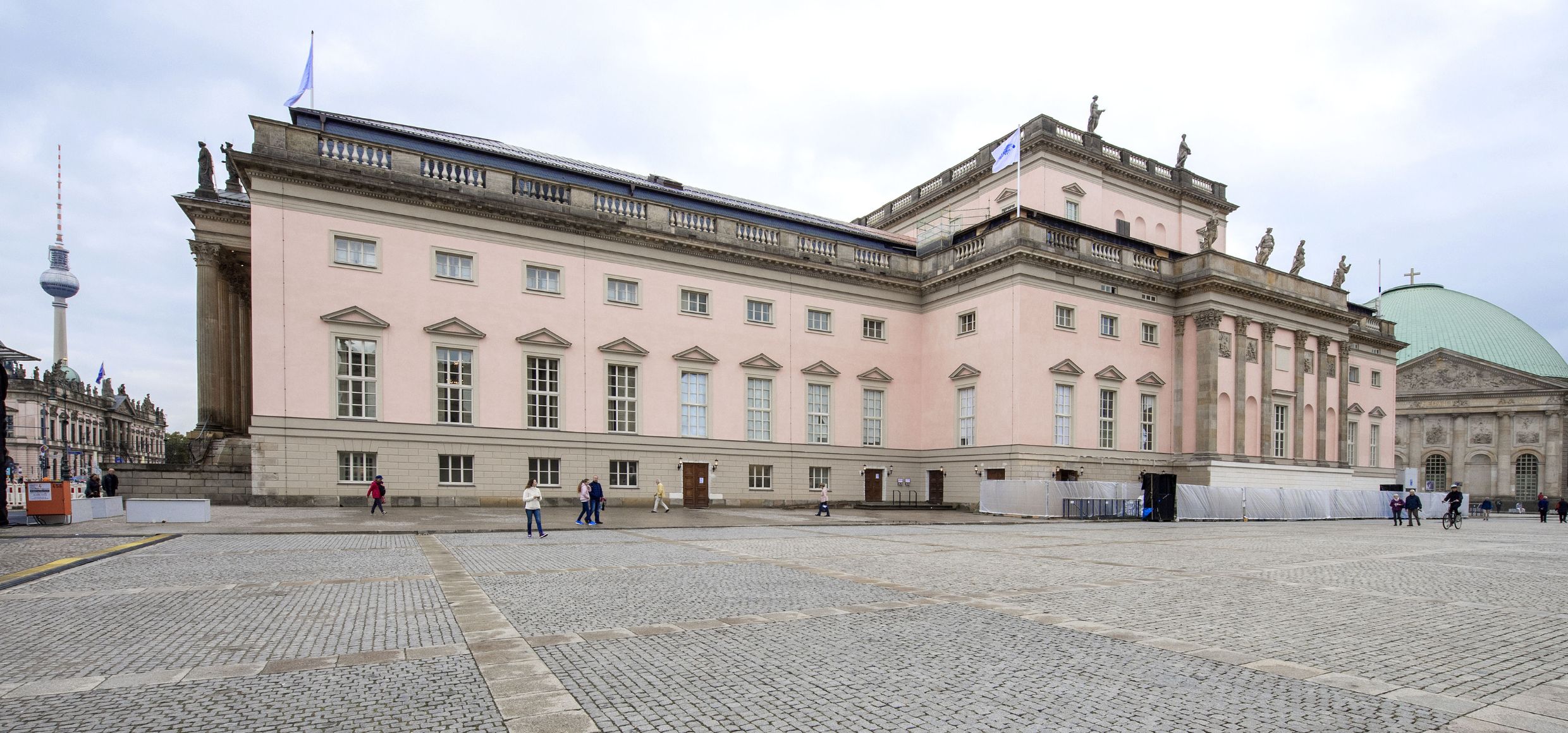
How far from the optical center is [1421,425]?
77375mm

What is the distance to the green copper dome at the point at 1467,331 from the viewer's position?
80438 mm

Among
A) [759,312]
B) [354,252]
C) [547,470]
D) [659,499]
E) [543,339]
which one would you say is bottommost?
[659,499]

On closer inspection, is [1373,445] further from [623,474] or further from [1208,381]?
[623,474]

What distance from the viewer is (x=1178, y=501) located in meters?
34.9

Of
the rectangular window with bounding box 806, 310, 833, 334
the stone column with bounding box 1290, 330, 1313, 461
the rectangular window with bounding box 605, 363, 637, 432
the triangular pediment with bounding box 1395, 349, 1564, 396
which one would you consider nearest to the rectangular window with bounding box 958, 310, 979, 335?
the rectangular window with bounding box 806, 310, 833, 334

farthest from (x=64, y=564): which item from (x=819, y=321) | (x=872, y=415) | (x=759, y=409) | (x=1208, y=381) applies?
(x=1208, y=381)

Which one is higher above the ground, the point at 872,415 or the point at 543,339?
the point at 543,339

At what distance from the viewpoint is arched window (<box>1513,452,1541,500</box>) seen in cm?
7150

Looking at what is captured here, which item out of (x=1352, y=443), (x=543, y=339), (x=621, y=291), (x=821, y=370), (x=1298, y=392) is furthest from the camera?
(x=1352, y=443)

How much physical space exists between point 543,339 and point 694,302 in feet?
22.4

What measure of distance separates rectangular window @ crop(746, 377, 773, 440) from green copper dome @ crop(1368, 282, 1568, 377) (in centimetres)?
6948

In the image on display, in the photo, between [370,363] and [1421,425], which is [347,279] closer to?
[370,363]

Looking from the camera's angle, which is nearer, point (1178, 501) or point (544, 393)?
point (544, 393)

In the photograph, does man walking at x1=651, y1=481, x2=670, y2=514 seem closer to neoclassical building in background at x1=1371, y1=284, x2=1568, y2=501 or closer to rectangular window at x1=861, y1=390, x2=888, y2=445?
rectangular window at x1=861, y1=390, x2=888, y2=445
